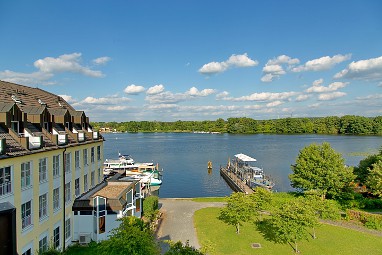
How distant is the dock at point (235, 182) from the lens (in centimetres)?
4592

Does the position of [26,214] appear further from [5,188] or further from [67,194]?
[67,194]

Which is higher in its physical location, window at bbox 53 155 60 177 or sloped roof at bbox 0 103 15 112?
sloped roof at bbox 0 103 15 112

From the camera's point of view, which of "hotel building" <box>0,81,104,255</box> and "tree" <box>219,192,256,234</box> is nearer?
"hotel building" <box>0,81,104,255</box>

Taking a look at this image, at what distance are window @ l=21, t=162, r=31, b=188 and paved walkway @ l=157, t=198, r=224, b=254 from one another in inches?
418

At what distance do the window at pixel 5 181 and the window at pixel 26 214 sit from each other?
A: 5.99 ft

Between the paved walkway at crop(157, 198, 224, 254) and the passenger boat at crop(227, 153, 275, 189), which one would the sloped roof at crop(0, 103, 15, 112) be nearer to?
the paved walkway at crop(157, 198, 224, 254)

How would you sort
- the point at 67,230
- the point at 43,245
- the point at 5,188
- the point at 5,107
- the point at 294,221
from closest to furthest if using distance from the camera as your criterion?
the point at 5,188, the point at 5,107, the point at 43,245, the point at 294,221, the point at 67,230

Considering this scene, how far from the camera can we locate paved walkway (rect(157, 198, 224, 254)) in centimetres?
2483

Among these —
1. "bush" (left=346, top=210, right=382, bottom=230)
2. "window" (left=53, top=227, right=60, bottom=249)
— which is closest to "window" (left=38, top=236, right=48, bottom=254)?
"window" (left=53, top=227, right=60, bottom=249)

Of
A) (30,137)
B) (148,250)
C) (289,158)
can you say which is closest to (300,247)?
(148,250)

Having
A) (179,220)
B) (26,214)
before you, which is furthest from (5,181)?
(179,220)

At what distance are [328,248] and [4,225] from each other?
2108 centimetres

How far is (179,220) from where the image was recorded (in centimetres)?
2986

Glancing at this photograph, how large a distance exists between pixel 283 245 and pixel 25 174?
61.3ft
